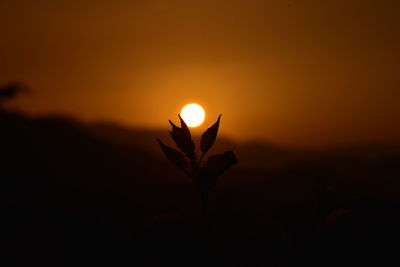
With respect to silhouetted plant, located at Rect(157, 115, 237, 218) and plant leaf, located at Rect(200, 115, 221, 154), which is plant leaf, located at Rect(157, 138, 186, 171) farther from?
plant leaf, located at Rect(200, 115, 221, 154)

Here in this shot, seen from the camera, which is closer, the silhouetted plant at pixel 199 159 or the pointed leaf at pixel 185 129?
the silhouetted plant at pixel 199 159

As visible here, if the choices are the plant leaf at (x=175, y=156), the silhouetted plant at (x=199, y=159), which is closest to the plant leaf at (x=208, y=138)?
the silhouetted plant at (x=199, y=159)

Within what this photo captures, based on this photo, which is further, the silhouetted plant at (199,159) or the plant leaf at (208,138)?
the plant leaf at (208,138)

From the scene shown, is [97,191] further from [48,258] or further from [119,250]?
[119,250]

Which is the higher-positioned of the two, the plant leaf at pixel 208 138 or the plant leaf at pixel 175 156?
the plant leaf at pixel 208 138

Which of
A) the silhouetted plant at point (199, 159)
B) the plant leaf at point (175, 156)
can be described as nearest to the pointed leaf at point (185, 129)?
the silhouetted plant at point (199, 159)

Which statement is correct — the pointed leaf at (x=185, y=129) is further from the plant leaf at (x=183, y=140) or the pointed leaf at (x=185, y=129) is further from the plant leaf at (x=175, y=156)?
the plant leaf at (x=175, y=156)

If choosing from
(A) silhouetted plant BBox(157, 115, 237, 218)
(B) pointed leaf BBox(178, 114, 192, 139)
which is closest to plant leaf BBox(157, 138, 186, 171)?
(A) silhouetted plant BBox(157, 115, 237, 218)

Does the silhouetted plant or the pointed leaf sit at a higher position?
the pointed leaf
